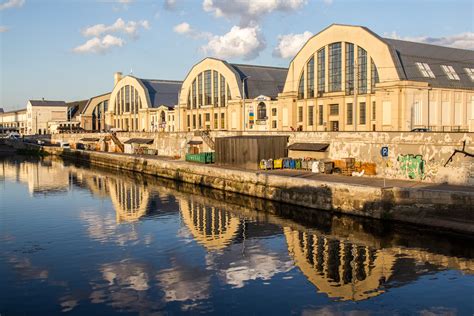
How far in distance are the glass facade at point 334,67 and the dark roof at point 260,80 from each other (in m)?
22.4

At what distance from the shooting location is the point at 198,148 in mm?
73938

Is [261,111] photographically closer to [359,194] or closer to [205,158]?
[205,158]

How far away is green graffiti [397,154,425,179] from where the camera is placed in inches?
1657

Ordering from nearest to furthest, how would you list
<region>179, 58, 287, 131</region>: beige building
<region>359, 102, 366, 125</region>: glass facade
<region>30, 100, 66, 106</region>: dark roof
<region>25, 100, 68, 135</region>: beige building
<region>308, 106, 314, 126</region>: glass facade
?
<region>359, 102, 366, 125</region>: glass facade < <region>308, 106, 314, 126</region>: glass facade < <region>179, 58, 287, 131</region>: beige building < <region>25, 100, 68, 135</region>: beige building < <region>30, 100, 66, 106</region>: dark roof

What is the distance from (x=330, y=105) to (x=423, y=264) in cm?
4699

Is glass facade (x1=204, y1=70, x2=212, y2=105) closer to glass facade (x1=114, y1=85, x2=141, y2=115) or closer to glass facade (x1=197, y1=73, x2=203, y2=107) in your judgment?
glass facade (x1=197, y1=73, x2=203, y2=107)

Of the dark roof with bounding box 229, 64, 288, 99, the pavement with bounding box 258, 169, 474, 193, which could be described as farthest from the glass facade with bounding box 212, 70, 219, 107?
the pavement with bounding box 258, 169, 474, 193

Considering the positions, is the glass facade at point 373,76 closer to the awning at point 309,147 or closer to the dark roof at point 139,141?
the awning at point 309,147

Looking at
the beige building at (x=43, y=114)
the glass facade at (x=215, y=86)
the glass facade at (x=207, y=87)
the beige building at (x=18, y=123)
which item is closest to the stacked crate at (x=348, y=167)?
the glass facade at (x=215, y=86)

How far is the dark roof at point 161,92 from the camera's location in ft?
399

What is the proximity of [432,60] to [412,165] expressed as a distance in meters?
33.1

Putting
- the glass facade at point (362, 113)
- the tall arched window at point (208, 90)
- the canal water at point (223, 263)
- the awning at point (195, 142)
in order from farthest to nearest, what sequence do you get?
the tall arched window at point (208, 90)
the awning at point (195, 142)
the glass facade at point (362, 113)
the canal water at point (223, 263)

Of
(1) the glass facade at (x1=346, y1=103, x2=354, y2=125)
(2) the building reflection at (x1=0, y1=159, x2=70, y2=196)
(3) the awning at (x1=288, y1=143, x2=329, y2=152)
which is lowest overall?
(2) the building reflection at (x1=0, y1=159, x2=70, y2=196)

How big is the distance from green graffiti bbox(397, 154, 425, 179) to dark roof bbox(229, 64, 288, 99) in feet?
163
